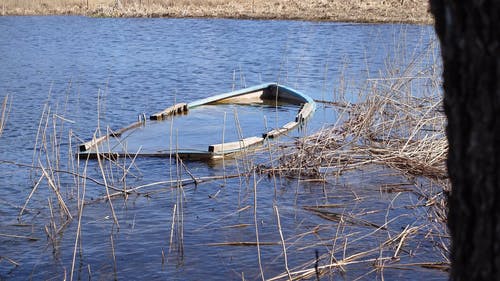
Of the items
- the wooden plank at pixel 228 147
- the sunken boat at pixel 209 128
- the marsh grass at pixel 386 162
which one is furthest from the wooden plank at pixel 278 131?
the marsh grass at pixel 386 162

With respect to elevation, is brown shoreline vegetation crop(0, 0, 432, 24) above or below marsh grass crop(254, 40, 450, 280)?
above

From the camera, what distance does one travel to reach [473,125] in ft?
6.15

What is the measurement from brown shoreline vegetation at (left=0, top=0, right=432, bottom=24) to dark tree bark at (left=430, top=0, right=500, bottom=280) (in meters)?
29.5

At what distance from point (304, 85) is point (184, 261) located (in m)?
10.7

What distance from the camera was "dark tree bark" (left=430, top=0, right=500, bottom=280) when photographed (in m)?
1.83

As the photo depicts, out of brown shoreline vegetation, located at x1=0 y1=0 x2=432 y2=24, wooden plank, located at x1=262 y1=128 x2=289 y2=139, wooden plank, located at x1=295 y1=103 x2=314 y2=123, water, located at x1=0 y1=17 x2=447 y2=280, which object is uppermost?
brown shoreline vegetation, located at x1=0 y1=0 x2=432 y2=24

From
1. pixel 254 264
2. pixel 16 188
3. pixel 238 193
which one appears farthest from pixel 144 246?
pixel 16 188

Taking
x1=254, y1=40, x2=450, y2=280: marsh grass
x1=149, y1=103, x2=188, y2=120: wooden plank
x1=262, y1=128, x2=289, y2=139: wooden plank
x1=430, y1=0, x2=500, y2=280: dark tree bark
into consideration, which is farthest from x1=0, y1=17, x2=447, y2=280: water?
x1=430, y1=0, x2=500, y2=280: dark tree bark

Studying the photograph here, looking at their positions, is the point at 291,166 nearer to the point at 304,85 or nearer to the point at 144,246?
the point at 144,246

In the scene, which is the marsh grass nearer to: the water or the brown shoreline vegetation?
the water

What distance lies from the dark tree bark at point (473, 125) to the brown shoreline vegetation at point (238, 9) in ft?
96.9

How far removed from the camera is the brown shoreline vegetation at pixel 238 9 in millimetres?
33531

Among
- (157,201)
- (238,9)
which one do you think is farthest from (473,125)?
(238,9)

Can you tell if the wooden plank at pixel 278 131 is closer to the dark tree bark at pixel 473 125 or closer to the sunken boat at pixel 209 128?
the sunken boat at pixel 209 128
